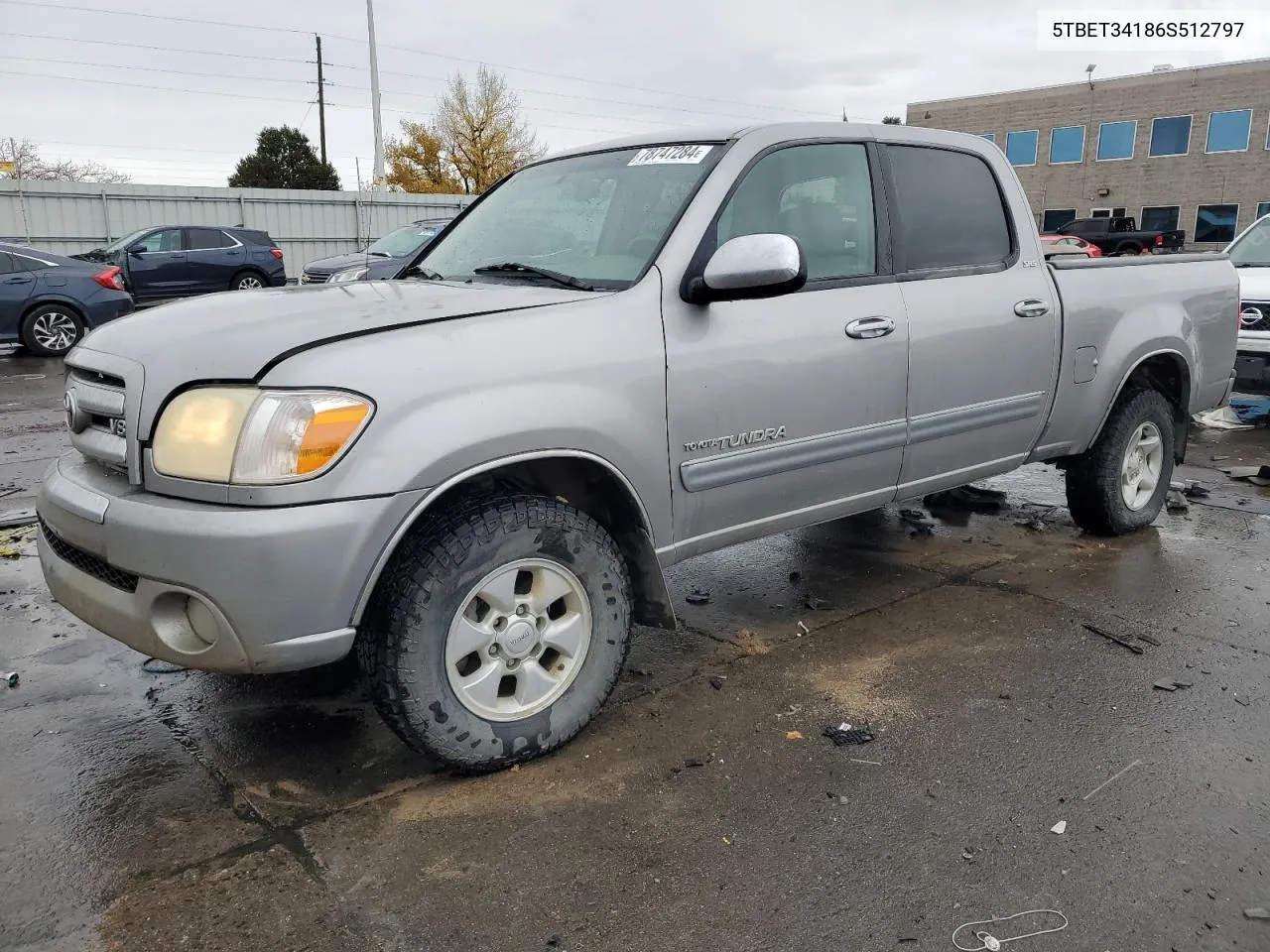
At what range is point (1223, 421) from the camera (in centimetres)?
868

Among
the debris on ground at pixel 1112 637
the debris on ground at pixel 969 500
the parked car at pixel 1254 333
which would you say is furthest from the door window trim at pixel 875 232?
the parked car at pixel 1254 333

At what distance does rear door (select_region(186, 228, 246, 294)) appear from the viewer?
60.6 feet

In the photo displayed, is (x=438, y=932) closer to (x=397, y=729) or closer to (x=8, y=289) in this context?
(x=397, y=729)

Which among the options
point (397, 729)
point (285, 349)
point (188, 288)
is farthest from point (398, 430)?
point (188, 288)

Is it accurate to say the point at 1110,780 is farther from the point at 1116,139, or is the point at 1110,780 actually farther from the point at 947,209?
the point at 1116,139

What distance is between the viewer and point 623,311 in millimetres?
2973

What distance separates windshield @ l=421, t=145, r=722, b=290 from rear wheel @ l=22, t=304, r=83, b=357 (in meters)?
11.5

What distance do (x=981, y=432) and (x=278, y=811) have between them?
2.99m

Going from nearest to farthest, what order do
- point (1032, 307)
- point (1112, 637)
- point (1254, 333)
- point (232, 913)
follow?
point (232, 913) < point (1112, 637) < point (1032, 307) < point (1254, 333)

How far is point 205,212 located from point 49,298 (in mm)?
12979

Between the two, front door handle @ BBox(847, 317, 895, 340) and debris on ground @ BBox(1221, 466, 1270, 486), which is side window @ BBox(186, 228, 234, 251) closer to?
debris on ground @ BBox(1221, 466, 1270, 486)

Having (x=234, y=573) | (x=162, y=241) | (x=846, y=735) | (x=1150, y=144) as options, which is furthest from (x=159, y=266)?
(x=1150, y=144)

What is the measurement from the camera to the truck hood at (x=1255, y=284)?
823 centimetres

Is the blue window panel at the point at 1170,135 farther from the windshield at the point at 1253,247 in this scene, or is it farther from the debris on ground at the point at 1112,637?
the debris on ground at the point at 1112,637
